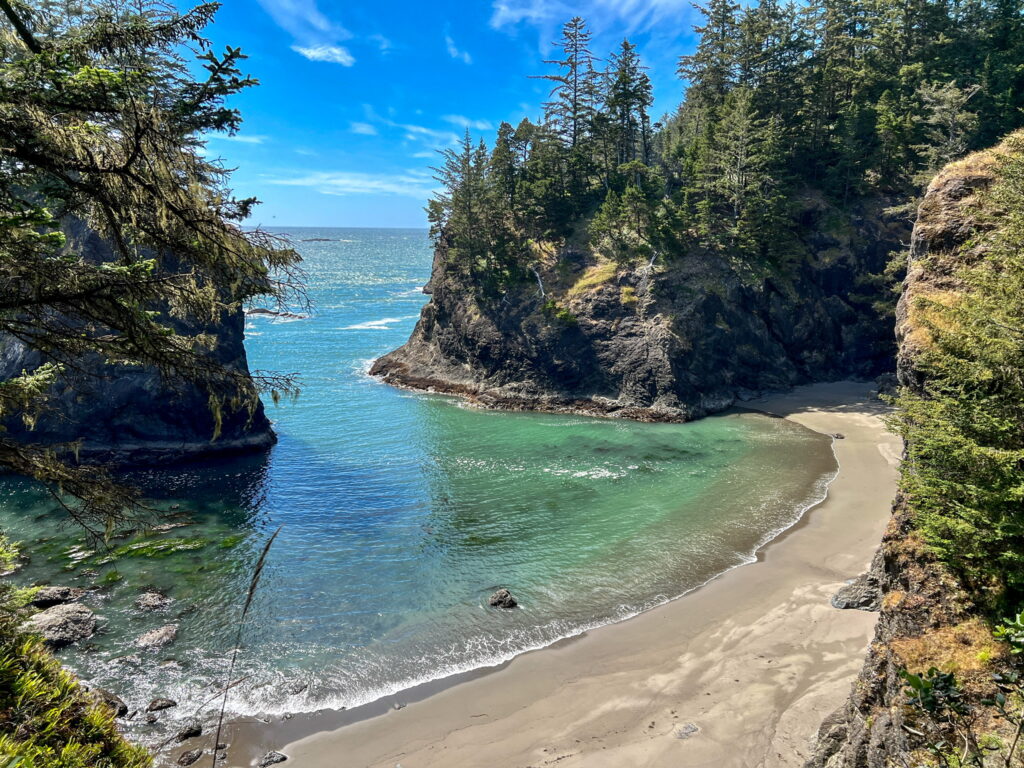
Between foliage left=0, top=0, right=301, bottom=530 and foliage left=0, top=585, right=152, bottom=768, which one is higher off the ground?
foliage left=0, top=0, right=301, bottom=530

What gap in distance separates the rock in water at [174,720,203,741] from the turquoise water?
686mm

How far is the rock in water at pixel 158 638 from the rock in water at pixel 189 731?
420cm

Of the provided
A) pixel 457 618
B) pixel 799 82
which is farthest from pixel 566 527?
pixel 799 82

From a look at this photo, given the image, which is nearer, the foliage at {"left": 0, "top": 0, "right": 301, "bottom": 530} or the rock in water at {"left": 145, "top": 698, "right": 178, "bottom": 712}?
the foliage at {"left": 0, "top": 0, "right": 301, "bottom": 530}

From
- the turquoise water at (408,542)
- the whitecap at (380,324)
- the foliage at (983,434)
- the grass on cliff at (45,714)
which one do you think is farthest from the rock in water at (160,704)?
A: the whitecap at (380,324)

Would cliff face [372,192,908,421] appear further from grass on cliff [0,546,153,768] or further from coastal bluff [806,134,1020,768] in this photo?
grass on cliff [0,546,153,768]

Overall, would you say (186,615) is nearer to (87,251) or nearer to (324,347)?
(87,251)

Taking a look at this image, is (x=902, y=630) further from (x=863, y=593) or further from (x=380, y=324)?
(x=380, y=324)

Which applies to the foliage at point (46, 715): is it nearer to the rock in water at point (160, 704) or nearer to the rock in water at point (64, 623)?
the rock in water at point (160, 704)

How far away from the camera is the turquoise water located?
16.3 m

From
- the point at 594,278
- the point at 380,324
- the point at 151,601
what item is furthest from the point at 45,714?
the point at 380,324

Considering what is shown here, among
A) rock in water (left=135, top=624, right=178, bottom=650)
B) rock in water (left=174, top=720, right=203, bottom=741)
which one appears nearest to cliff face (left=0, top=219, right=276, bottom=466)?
rock in water (left=135, top=624, right=178, bottom=650)

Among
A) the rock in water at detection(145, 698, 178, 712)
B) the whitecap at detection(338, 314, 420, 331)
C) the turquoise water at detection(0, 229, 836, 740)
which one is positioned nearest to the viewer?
the rock in water at detection(145, 698, 178, 712)

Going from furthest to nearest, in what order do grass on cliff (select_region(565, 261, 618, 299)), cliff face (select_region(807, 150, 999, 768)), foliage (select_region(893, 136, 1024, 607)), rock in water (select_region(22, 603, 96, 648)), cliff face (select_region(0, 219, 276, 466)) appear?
grass on cliff (select_region(565, 261, 618, 299)), cliff face (select_region(0, 219, 276, 466)), rock in water (select_region(22, 603, 96, 648)), foliage (select_region(893, 136, 1024, 607)), cliff face (select_region(807, 150, 999, 768))
